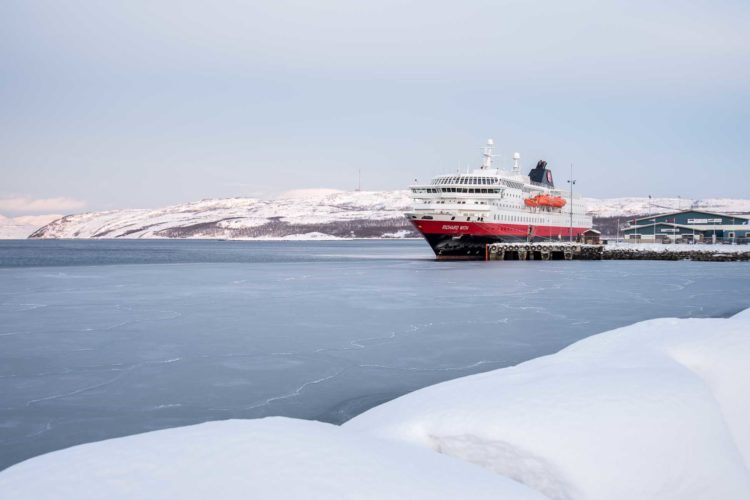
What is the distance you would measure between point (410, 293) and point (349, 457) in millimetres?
19566

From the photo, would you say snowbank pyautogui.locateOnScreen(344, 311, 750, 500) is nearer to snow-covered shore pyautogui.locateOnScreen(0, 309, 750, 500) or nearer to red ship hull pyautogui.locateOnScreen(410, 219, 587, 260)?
snow-covered shore pyautogui.locateOnScreen(0, 309, 750, 500)

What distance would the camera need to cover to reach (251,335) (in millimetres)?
13031

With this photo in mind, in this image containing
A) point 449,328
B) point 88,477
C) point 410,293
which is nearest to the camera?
point 88,477

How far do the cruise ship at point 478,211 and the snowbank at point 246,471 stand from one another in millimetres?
50903

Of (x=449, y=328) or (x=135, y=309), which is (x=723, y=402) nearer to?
(x=449, y=328)

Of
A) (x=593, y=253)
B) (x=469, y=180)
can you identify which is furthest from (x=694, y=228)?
(x=469, y=180)

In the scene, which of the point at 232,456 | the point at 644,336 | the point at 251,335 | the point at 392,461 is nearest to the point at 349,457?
the point at 392,461

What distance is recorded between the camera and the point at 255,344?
12.0 metres

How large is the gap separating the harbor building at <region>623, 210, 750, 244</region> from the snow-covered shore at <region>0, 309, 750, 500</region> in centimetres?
8394

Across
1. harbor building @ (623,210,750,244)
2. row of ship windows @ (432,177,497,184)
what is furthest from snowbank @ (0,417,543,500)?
harbor building @ (623,210,750,244)

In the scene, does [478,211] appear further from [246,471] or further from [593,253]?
[246,471]

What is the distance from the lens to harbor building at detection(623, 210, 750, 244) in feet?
271

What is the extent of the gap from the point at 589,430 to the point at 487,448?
2.44 ft

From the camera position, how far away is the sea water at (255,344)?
7387 mm
